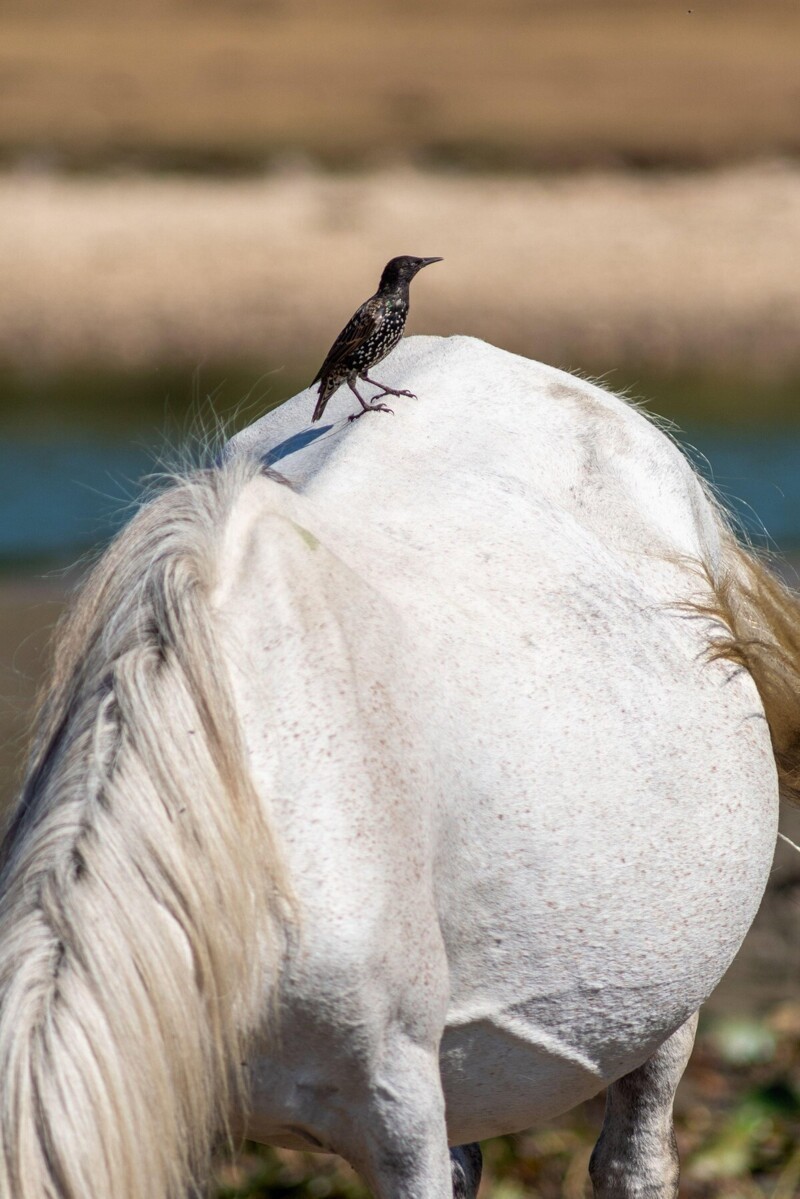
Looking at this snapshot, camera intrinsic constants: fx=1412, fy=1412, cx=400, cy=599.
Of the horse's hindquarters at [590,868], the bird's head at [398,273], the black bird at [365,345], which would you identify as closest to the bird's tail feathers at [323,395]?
the black bird at [365,345]

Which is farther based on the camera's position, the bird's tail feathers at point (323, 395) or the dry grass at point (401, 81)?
the dry grass at point (401, 81)

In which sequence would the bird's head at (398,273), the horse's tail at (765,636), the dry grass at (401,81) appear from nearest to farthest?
the horse's tail at (765,636)
the bird's head at (398,273)
the dry grass at (401,81)

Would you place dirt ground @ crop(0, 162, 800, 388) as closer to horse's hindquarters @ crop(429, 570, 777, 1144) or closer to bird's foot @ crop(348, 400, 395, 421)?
bird's foot @ crop(348, 400, 395, 421)

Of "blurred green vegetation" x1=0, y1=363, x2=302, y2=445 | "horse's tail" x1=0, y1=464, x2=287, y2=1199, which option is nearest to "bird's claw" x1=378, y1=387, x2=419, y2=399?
"horse's tail" x1=0, y1=464, x2=287, y2=1199

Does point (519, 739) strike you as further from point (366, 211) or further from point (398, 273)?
point (366, 211)

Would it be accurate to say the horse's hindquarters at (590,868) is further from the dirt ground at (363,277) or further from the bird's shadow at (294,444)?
the dirt ground at (363,277)

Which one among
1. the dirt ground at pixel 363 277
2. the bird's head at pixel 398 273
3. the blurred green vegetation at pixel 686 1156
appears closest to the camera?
the bird's head at pixel 398 273

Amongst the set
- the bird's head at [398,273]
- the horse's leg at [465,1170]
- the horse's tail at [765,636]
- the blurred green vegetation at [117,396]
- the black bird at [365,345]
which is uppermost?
the bird's head at [398,273]

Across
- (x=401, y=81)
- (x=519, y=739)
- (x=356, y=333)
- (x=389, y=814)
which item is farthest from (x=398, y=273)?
(x=401, y=81)

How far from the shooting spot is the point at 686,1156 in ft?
7.26

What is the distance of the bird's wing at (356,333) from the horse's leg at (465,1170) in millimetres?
860

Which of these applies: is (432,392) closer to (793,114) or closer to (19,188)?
(19,188)

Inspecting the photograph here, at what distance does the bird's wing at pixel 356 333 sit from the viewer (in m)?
1.50

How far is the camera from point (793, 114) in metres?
13.0
